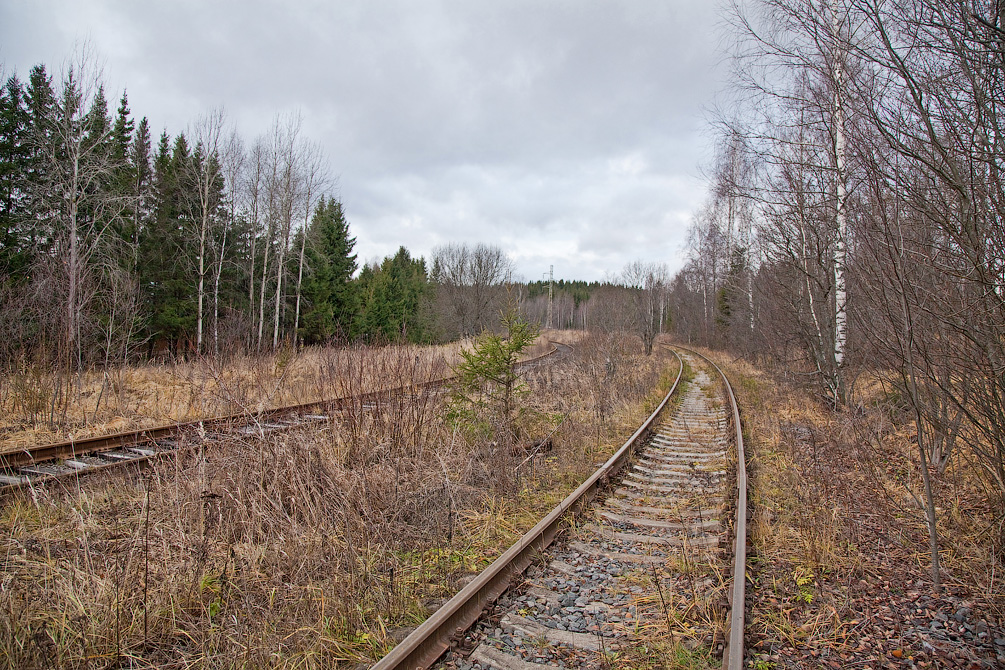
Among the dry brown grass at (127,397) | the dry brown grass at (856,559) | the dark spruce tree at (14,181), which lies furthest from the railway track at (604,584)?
the dark spruce tree at (14,181)

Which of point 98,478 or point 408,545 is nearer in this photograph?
point 408,545

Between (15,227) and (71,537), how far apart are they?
77.4 feet

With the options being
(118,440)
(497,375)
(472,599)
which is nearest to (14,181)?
(118,440)

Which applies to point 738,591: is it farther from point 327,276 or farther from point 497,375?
point 327,276

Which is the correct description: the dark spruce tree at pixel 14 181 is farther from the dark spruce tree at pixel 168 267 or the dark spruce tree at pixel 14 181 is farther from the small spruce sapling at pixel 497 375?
the small spruce sapling at pixel 497 375

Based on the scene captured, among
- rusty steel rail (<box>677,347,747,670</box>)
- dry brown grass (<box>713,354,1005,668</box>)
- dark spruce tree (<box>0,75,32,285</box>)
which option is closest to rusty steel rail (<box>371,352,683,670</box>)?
rusty steel rail (<box>677,347,747,670</box>)

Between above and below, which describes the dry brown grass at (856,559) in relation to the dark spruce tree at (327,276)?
below

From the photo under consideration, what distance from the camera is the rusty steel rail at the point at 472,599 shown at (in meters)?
2.59

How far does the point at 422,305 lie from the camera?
39906mm

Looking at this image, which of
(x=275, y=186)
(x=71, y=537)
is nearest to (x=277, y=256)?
(x=275, y=186)

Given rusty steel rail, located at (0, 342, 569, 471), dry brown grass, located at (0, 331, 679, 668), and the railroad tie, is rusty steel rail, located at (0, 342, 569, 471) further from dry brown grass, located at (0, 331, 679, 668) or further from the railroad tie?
the railroad tie

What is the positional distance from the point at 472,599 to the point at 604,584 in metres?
1.08

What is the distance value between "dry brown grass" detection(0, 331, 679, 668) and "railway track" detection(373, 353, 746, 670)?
0.34 m

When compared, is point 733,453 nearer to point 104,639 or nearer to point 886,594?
point 886,594
